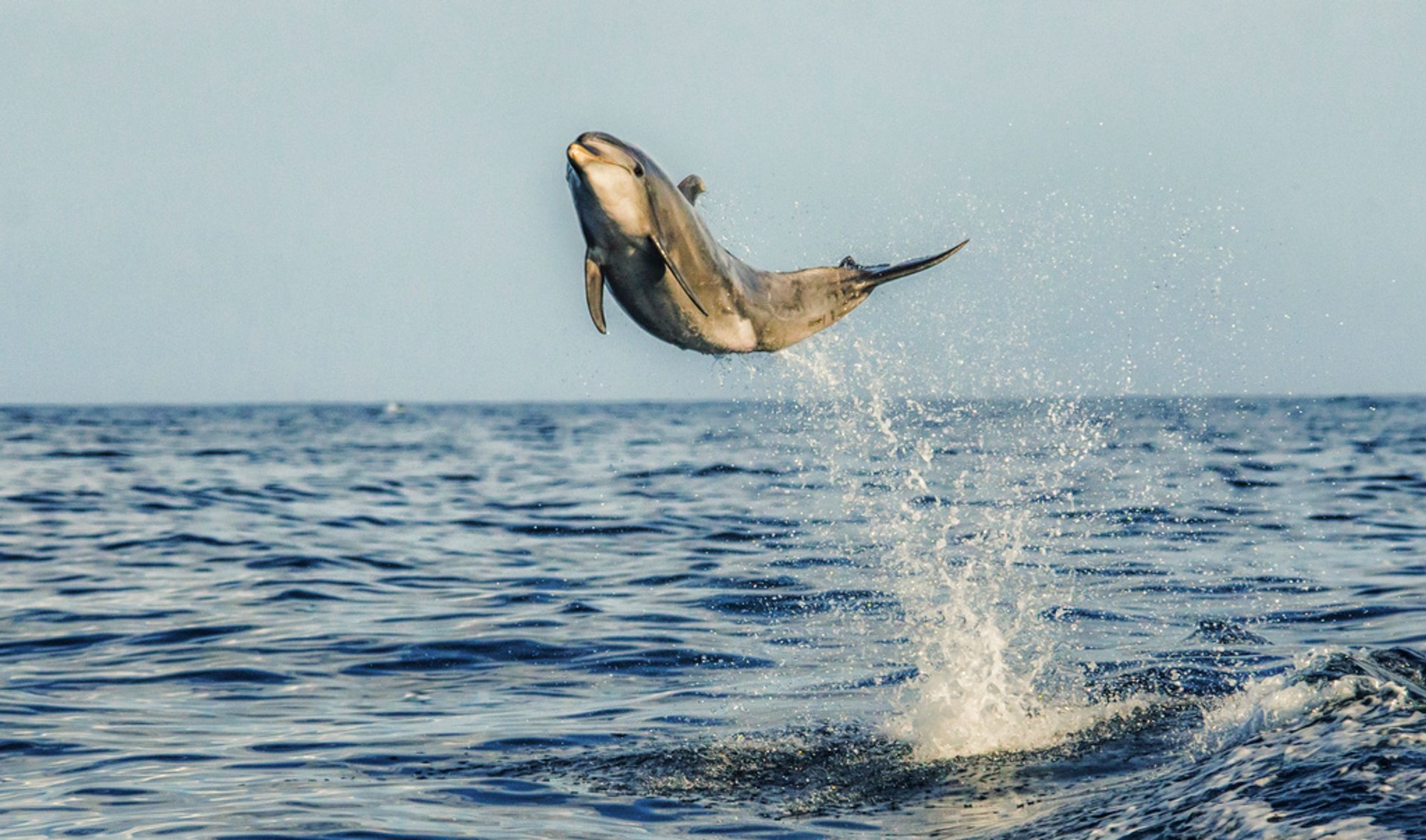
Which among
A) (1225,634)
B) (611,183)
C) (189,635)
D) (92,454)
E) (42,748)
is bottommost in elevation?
(42,748)

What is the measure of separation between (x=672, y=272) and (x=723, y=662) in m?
6.59

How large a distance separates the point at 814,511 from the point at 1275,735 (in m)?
19.6

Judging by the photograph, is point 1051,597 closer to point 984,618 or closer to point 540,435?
point 984,618

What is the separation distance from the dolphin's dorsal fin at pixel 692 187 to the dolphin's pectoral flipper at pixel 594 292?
1.03m

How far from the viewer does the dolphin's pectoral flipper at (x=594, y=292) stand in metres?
6.73

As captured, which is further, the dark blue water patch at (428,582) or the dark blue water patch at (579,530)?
the dark blue water patch at (579,530)

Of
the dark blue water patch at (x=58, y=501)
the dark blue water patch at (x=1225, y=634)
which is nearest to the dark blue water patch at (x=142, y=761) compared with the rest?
the dark blue water patch at (x=1225, y=634)

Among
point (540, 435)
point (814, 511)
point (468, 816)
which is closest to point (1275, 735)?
point (468, 816)

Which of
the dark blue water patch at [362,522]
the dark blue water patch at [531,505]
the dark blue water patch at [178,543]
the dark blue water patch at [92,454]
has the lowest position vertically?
the dark blue water patch at [178,543]

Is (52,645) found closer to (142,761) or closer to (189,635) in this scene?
(189,635)

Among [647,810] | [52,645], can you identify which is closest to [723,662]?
[647,810]

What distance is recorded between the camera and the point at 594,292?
6.76 metres

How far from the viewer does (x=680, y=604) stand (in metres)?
15.7

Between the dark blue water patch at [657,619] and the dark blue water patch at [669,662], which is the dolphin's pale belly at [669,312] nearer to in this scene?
the dark blue water patch at [669,662]
